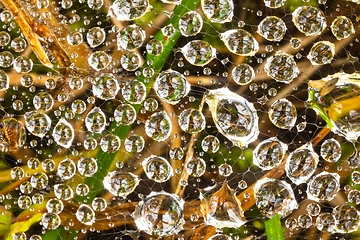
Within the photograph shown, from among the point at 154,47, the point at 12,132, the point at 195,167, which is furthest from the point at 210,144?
the point at 12,132

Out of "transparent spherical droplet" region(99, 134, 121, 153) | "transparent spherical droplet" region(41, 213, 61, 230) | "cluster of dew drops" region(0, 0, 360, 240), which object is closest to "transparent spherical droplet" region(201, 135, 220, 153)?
"cluster of dew drops" region(0, 0, 360, 240)

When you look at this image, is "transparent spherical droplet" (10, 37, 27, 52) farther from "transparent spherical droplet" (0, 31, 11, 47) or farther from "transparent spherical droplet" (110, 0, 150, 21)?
"transparent spherical droplet" (110, 0, 150, 21)

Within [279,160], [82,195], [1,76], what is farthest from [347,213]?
[1,76]

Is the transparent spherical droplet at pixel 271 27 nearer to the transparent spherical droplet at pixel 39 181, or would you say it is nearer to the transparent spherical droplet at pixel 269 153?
the transparent spherical droplet at pixel 269 153

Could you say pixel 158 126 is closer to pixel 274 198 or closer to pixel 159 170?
pixel 159 170

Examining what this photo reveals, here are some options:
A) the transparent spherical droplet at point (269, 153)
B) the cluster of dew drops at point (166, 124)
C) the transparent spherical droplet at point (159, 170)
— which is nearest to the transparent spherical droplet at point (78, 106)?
the cluster of dew drops at point (166, 124)
